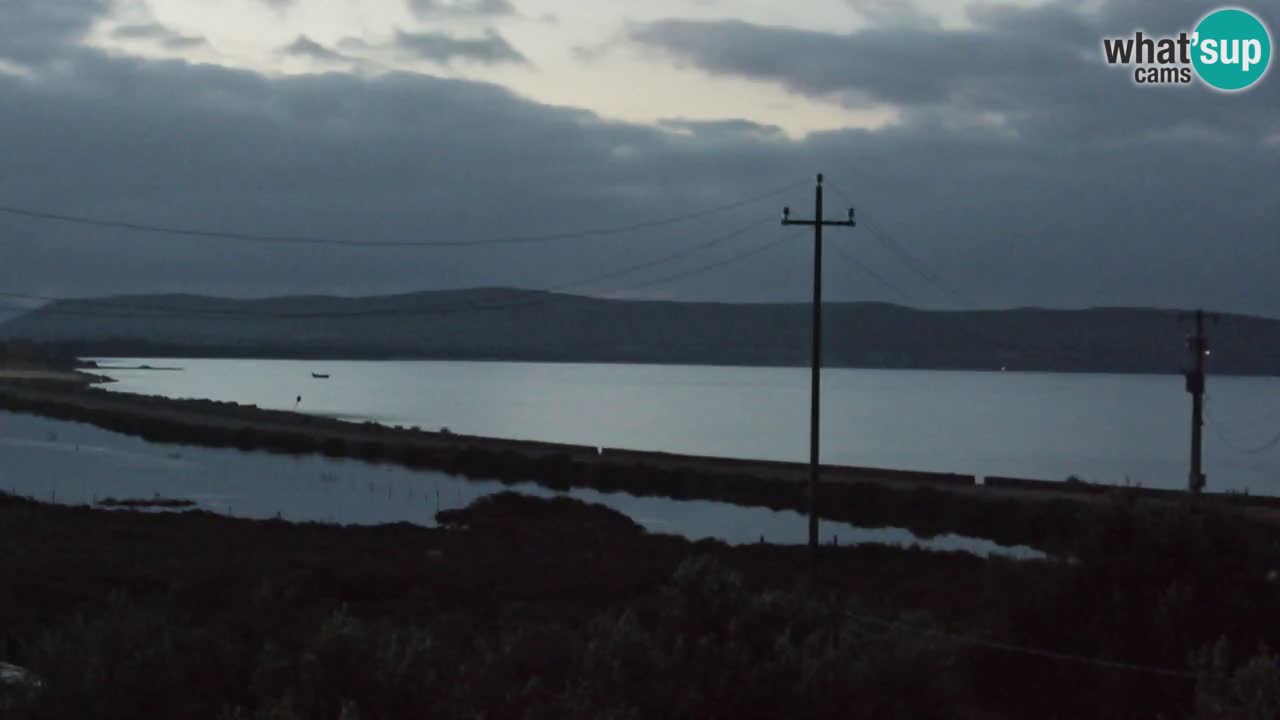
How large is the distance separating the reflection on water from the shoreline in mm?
1362

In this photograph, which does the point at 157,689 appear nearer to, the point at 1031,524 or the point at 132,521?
the point at 132,521

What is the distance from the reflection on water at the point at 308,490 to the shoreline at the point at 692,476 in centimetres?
136

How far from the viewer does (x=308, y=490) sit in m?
72.9

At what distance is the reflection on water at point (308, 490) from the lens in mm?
58375

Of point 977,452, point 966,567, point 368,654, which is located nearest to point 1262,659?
point 368,654

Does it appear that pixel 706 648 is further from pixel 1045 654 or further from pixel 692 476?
pixel 692 476

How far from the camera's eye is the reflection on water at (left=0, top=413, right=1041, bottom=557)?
5838 centimetres

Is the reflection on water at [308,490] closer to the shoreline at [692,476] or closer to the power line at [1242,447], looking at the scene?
the shoreline at [692,476]

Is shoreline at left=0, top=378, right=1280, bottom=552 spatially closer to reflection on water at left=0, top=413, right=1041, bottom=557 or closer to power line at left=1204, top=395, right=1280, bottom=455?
reflection on water at left=0, top=413, right=1041, bottom=557

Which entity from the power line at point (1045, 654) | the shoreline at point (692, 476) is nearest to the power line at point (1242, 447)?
the shoreline at point (692, 476)

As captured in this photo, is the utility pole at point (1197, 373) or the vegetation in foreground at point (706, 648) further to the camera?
the utility pole at point (1197, 373)

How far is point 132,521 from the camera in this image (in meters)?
45.4

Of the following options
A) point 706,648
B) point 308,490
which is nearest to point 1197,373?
point 706,648

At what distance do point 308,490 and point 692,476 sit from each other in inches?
855
